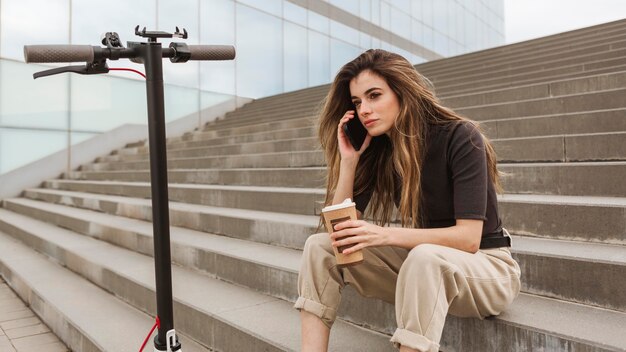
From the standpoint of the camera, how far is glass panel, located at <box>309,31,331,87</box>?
46.1 feet

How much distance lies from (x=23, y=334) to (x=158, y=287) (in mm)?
2504

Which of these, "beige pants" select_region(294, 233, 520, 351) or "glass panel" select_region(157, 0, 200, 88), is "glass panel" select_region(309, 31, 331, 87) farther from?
"beige pants" select_region(294, 233, 520, 351)

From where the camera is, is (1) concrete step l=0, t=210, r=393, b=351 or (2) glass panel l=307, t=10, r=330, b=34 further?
(2) glass panel l=307, t=10, r=330, b=34

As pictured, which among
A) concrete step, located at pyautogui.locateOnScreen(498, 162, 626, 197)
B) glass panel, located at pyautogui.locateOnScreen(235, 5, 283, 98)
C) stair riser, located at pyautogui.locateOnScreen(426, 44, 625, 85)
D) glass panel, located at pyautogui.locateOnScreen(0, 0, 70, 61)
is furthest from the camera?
glass panel, located at pyautogui.locateOnScreen(235, 5, 283, 98)

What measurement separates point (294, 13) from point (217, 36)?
117 inches

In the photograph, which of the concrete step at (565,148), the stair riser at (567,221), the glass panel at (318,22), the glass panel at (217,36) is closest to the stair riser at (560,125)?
the concrete step at (565,148)

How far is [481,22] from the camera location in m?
23.3

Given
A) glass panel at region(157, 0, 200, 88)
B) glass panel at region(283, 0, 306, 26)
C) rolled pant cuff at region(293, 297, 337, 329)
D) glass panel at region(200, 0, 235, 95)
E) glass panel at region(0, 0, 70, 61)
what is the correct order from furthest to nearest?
glass panel at region(283, 0, 306, 26) < glass panel at region(200, 0, 235, 95) < glass panel at region(157, 0, 200, 88) < glass panel at region(0, 0, 70, 61) < rolled pant cuff at region(293, 297, 337, 329)

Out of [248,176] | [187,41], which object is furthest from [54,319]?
[187,41]

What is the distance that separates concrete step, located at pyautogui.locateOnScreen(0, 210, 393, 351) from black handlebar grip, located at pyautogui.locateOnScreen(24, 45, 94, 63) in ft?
4.41

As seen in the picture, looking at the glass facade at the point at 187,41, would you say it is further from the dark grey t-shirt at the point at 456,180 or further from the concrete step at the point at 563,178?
the dark grey t-shirt at the point at 456,180

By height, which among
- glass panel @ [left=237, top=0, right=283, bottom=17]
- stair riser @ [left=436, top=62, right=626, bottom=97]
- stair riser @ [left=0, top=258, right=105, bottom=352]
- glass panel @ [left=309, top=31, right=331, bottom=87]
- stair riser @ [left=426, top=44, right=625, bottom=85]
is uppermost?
glass panel @ [left=237, top=0, right=283, bottom=17]

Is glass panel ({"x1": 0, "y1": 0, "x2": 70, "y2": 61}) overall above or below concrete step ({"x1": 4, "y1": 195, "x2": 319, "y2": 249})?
above

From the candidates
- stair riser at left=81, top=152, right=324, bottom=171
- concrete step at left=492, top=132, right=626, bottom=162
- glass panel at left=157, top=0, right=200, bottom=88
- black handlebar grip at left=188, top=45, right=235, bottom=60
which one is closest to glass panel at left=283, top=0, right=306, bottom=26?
glass panel at left=157, top=0, right=200, bottom=88
